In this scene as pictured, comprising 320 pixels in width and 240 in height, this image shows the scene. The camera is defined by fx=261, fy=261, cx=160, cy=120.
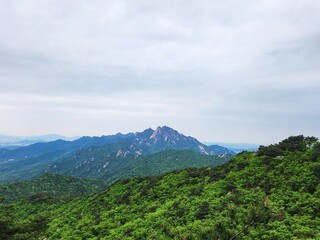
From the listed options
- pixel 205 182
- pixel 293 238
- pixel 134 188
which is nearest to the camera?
pixel 293 238

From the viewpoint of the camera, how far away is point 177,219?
89.2ft

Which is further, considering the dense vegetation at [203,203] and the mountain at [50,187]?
the mountain at [50,187]

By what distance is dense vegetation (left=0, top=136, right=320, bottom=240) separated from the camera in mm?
21625

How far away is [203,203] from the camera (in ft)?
94.5

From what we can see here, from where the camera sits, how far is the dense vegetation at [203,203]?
70.9 feet

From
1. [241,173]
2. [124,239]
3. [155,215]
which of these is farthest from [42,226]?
[241,173]

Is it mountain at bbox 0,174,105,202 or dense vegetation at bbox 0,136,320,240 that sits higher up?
dense vegetation at bbox 0,136,320,240

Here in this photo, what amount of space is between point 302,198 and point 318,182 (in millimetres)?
3617

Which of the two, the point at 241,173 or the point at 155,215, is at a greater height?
the point at 241,173

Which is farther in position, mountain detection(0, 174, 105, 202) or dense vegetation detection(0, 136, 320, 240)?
mountain detection(0, 174, 105, 202)

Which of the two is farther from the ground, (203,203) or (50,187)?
(203,203)

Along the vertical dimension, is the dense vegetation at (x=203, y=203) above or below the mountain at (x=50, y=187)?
above

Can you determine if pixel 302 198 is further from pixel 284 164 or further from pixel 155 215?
pixel 155 215

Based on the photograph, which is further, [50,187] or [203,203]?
[50,187]
